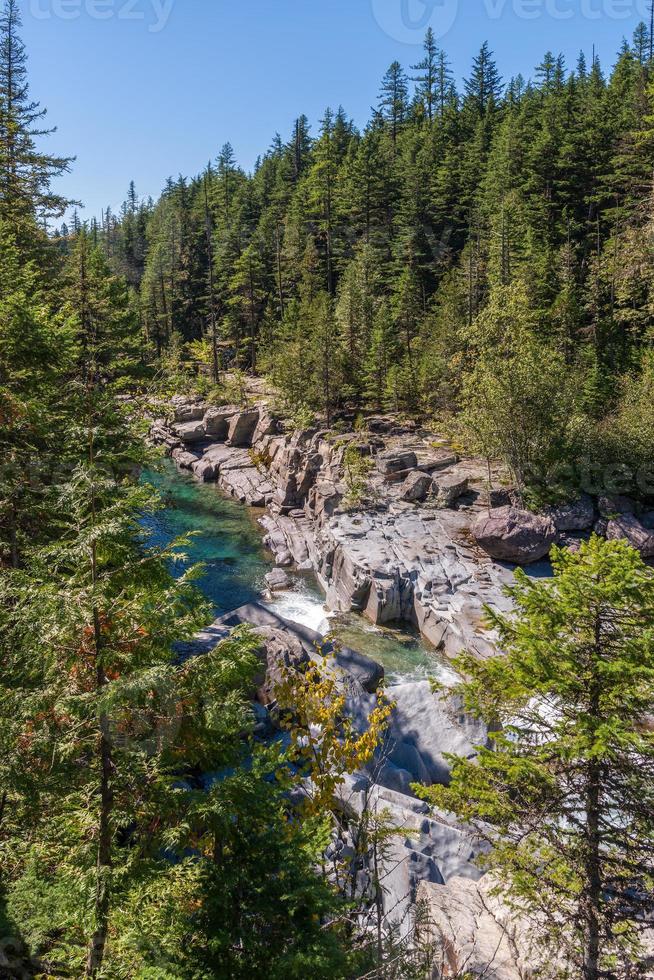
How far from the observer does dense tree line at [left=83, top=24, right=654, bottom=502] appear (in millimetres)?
23188

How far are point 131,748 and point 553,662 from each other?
4.30m

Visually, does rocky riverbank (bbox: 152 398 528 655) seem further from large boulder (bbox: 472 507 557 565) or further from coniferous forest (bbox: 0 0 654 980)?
coniferous forest (bbox: 0 0 654 980)

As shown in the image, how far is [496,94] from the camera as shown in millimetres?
67312

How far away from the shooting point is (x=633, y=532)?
65.5ft

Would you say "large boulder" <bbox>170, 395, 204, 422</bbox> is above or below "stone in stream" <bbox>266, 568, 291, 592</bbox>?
above

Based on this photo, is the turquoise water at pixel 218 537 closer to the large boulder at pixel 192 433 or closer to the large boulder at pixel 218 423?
the large boulder at pixel 192 433

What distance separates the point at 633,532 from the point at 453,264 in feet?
107

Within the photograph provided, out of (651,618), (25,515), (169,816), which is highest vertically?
(25,515)

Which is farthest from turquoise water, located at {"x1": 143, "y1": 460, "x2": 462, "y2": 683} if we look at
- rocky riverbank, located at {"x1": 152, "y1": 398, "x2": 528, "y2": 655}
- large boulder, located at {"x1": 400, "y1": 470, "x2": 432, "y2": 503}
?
large boulder, located at {"x1": 400, "y1": 470, "x2": 432, "y2": 503}

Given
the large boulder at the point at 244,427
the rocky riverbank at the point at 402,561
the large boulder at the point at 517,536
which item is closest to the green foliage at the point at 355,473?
the rocky riverbank at the point at 402,561

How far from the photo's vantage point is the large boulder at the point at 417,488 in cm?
2462

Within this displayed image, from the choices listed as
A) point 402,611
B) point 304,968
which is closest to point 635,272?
point 402,611

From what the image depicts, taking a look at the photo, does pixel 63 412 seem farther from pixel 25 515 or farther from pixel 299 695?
pixel 299 695

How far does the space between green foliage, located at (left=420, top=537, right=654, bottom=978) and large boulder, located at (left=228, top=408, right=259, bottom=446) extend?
31141mm
